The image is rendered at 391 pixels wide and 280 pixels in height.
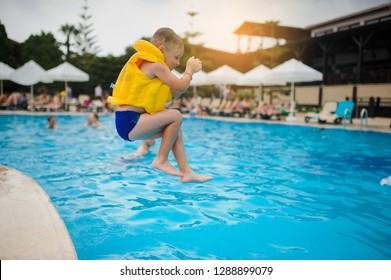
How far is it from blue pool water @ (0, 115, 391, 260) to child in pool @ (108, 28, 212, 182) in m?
0.73

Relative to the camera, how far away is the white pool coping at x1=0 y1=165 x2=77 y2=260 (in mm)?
2047

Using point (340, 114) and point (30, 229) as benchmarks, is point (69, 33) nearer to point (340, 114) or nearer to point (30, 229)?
point (340, 114)

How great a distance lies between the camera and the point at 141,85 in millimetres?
2652

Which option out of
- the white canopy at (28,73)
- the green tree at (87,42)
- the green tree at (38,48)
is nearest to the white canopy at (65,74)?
the green tree at (38,48)

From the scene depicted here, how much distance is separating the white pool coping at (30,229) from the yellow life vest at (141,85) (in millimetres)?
1142

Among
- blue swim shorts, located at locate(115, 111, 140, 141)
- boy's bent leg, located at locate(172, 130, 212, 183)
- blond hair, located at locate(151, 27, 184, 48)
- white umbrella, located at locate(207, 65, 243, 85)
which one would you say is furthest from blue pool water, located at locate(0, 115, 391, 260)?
white umbrella, located at locate(207, 65, 243, 85)

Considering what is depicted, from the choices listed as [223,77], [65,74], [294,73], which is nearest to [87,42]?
[65,74]

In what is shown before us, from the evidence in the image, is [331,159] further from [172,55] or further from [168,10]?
[172,55]

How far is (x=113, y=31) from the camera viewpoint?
5520mm

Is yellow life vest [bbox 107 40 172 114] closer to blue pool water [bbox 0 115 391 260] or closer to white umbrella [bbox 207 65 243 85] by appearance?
blue pool water [bbox 0 115 391 260]

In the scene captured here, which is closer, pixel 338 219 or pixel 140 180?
pixel 338 219

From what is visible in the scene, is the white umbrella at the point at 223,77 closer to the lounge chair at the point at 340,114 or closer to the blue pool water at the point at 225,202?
the lounge chair at the point at 340,114
